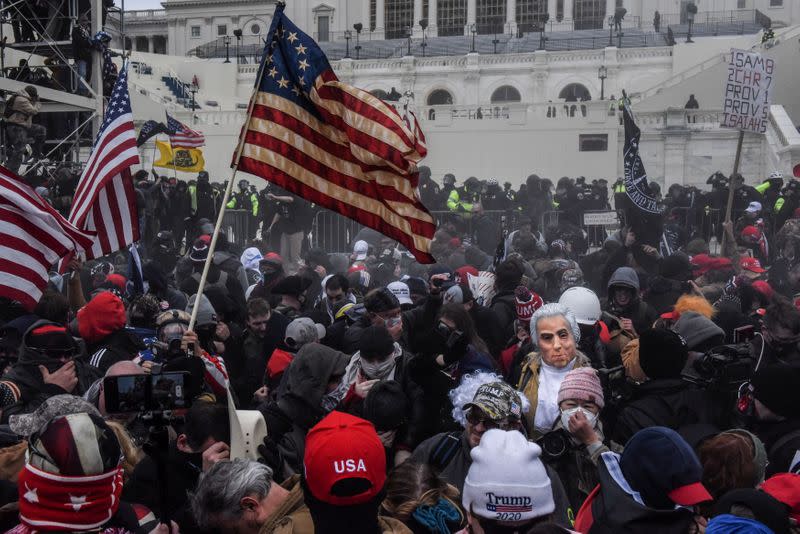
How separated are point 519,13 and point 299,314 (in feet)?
200

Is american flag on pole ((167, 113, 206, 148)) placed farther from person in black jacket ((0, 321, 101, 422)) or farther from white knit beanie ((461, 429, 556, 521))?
white knit beanie ((461, 429, 556, 521))

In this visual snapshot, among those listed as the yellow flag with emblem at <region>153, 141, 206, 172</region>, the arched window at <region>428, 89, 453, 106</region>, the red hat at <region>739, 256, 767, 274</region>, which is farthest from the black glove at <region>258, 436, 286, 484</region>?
the arched window at <region>428, 89, 453, 106</region>

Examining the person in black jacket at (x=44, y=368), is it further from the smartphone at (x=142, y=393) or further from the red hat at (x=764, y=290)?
the red hat at (x=764, y=290)

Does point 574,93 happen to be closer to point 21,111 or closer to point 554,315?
point 21,111

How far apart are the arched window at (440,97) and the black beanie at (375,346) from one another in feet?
162

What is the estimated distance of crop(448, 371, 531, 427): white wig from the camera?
4.79 m

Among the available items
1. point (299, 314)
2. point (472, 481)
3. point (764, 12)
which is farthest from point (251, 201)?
point (764, 12)

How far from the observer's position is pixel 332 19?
222 ft

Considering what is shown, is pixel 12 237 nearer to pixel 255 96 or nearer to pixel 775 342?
pixel 255 96

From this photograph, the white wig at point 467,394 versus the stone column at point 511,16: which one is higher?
the stone column at point 511,16

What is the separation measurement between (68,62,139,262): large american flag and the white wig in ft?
8.88

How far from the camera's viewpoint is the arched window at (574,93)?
51.7 meters

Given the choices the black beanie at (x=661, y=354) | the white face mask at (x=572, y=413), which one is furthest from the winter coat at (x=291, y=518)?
the black beanie at (x=661, y=354)

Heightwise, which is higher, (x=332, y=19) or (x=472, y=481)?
(x=332, y=19)
